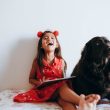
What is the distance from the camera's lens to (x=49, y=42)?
1.46 m

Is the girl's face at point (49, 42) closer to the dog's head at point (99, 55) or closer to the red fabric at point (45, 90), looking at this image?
Result: the red fabric at point (45, 90)

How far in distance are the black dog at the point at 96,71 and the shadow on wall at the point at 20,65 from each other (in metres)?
0.45

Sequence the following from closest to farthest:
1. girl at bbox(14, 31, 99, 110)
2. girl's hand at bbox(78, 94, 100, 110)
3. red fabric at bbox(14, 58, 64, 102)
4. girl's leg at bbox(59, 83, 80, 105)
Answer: girl's hand at bbox(78, 94, 100, 110) < girl's leg at bbox(59, 83, 80, 105) < red fabric at bbox(14, 58, 64, 102) < girl at bbox(14, 31, 99, 110)

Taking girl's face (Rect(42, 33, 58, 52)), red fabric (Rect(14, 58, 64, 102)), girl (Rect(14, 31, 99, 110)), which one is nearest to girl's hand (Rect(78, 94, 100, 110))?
red fabric (Rect(14, 58, 64, 102))

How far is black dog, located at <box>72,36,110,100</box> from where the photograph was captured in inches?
45.4

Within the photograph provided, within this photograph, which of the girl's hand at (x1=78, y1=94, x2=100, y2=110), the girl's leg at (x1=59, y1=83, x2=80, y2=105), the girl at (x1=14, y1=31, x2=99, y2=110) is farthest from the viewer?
the girl at (x1=14, y1=31, x2=99, y2=110)

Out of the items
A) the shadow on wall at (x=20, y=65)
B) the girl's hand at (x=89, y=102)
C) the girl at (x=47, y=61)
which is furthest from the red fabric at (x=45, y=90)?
the girl's hand at (x=89, y=102)

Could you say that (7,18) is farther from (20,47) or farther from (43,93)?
(43,93)

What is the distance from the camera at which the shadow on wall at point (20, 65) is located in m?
1.54

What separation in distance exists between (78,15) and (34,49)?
0.35 meters

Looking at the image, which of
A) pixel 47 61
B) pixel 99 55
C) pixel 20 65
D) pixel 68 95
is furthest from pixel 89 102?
pixel 20 65

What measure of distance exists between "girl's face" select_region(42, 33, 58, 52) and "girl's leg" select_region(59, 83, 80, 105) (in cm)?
33

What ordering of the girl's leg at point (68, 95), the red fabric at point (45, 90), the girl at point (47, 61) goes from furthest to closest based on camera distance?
the girl at point (47, 61)
the red fabric at point (45, 90)
the girl's leg at point (68, 95)

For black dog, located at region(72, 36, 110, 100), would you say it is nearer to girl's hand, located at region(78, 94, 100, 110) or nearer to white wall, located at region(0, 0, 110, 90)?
girl's hand, located at region(78, 94, 100, 110)
